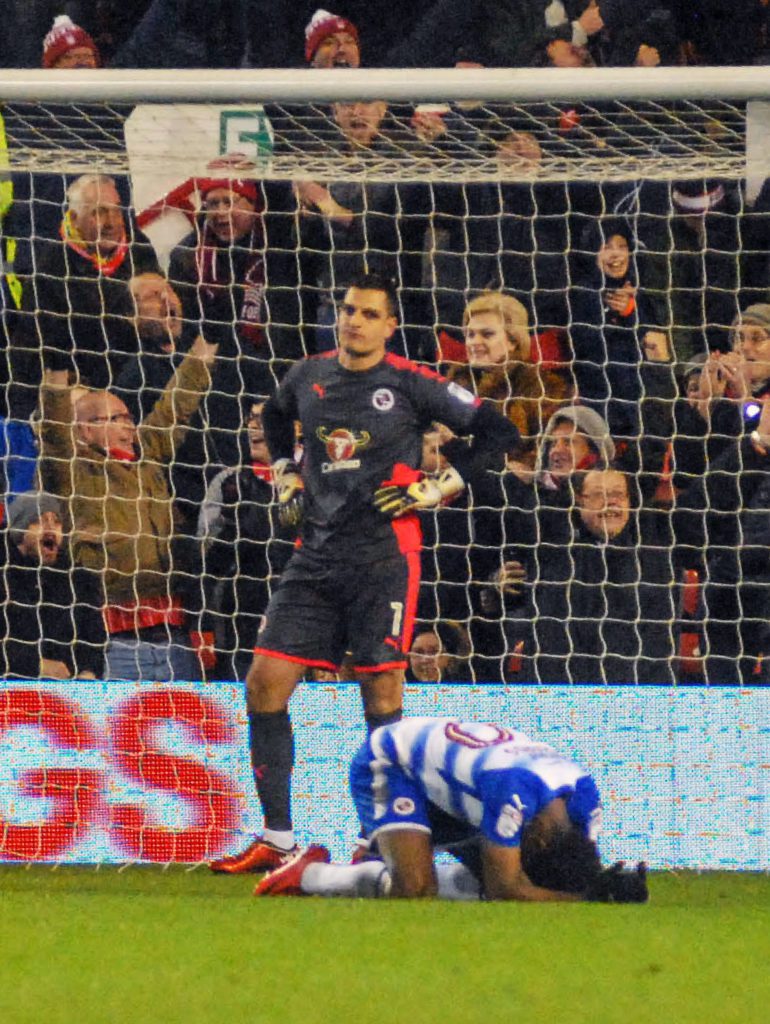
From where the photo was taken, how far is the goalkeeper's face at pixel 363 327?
6.14 m

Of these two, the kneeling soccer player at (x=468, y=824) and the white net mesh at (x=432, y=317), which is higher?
the white net mesh at (x=432, y=317)

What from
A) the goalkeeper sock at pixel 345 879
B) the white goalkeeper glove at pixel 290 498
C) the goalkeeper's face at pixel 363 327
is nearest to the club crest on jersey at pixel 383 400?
the goalkeeper's face at pixel 363 327

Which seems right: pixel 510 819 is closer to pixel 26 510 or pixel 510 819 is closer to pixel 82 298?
pixel 26 510

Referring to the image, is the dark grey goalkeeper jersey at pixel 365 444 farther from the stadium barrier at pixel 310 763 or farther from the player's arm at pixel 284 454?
the stadium barrier at pixel 310 763

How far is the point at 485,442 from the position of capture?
6.21 m

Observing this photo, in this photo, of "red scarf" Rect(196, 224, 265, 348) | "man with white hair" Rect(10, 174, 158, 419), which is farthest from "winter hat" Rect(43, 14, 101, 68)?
"red scarf" Rect(196, 224, 265, 348)

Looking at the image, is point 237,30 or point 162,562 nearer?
point 162,562

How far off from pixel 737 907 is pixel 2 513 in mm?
3519

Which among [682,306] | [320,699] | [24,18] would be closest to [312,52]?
[24,18]

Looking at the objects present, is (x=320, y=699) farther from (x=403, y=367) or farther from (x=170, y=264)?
(x=170, y=264)

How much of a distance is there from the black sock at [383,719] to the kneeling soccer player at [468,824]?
524 mm

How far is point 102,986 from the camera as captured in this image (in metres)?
3.75

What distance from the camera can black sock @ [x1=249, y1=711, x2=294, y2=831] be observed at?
6004 mm

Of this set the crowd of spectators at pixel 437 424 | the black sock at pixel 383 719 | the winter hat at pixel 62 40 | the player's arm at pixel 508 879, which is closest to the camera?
the player's arm at pixel 508 879
